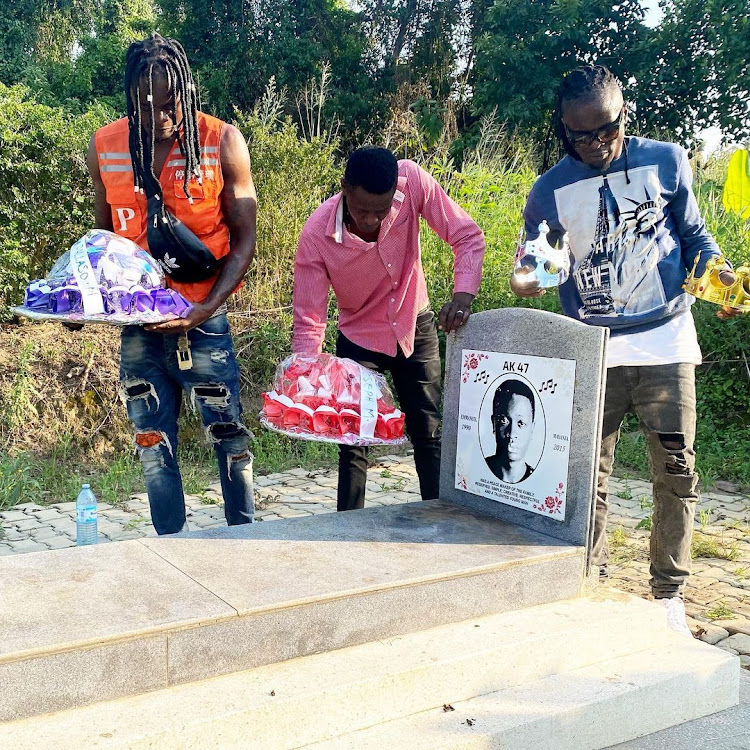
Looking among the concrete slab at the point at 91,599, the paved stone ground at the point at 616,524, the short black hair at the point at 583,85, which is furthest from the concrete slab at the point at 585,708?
the short black hair at the point at 583,85

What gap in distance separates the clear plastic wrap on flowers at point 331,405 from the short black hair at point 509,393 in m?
0.47

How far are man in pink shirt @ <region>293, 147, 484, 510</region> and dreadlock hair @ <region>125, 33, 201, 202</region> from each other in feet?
2.14

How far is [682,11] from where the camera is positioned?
18969mm

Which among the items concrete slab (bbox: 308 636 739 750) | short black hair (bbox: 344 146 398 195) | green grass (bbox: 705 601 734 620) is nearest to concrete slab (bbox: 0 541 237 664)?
concrete slab (bbox: 308 636 739 750)

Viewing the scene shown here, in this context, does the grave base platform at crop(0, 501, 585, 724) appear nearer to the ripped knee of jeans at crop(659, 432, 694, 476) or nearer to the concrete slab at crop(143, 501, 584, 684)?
the concrete slab at crop(143, 501, 584, 684)

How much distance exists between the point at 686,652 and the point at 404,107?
1699 centimetres

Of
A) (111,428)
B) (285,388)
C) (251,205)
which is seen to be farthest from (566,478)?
(111,428)

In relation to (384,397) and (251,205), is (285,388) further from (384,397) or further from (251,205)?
(251,205)

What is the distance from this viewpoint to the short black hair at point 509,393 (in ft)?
10.5

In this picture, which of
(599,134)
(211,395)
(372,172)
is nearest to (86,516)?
(211,395)

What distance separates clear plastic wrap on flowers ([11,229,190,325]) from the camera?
318cm

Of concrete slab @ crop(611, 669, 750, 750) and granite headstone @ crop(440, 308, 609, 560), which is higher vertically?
granite headstone @ crop(440, 308, 609, 560)

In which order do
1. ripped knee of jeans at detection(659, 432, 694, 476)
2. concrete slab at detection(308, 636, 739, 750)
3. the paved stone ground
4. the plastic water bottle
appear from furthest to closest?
the plastic water bottle
the paved stone ground
ripped knee of jeans at detection(659, 432, 694, 476)
concrete slab at detection(308, 636, 739, 750)

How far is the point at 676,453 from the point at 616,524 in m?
2.19
